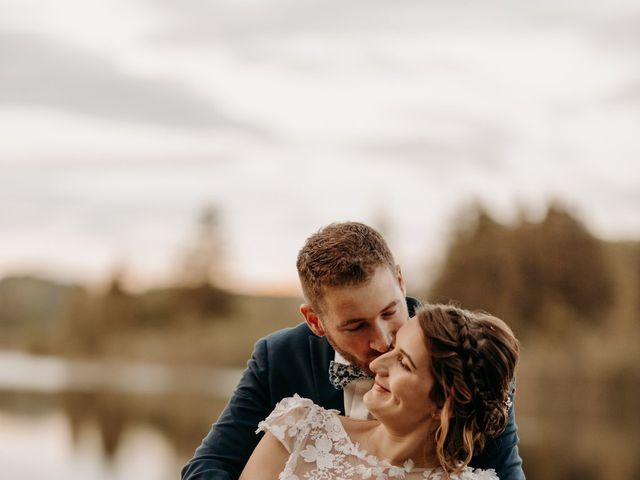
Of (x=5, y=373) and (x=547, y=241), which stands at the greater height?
(x=547, y=241)

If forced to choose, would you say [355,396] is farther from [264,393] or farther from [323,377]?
[264,393]

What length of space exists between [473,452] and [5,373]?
3609cm

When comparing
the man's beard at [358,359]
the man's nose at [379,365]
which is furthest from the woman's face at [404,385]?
the man's beard at [358,359]

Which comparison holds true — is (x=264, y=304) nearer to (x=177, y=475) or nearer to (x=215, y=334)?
(x=215, y=334)

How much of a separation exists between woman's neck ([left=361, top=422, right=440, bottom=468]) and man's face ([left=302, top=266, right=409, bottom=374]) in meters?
0.26

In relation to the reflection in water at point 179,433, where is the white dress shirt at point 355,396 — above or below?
above

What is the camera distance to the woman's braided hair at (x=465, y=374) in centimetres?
324

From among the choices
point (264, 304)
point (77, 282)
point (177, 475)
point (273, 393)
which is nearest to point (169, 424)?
point (177, 475)

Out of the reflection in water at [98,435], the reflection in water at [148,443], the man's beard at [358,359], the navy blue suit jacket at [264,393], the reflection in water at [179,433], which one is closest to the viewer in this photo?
the man's beard at [358,359]

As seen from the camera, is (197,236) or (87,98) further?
(197,236)

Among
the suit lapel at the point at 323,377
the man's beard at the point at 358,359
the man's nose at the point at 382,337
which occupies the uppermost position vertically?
the man's nose at the point at 382,337

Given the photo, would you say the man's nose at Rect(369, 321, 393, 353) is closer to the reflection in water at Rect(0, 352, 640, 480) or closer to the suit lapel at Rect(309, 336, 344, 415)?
the suit lapel at Rect(309, 336, 344, 415)

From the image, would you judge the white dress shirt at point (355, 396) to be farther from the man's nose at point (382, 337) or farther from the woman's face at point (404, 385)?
the woman's face at point (404, 385)

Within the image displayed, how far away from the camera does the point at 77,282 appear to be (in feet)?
165
